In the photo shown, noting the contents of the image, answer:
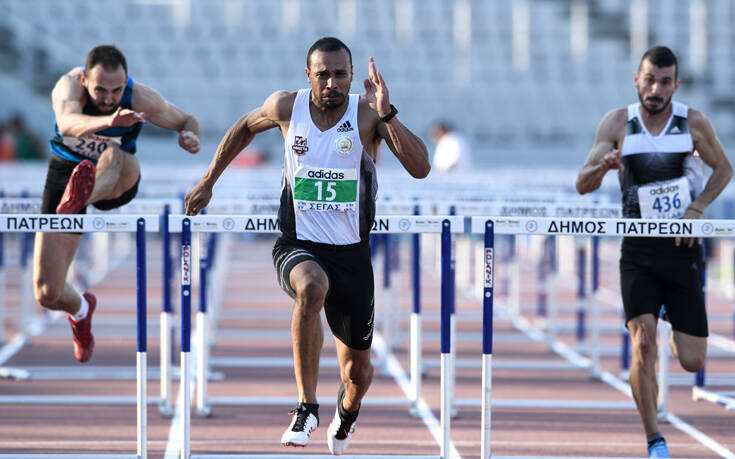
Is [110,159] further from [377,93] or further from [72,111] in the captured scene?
[377,93]

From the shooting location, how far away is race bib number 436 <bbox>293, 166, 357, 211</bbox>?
4332 mm

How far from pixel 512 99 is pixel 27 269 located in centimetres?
1411

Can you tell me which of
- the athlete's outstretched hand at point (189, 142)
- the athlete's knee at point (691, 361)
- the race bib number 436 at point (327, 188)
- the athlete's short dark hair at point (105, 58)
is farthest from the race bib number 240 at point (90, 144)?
the athlete's knee at point (691, 361)

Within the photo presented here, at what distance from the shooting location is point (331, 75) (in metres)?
4.21

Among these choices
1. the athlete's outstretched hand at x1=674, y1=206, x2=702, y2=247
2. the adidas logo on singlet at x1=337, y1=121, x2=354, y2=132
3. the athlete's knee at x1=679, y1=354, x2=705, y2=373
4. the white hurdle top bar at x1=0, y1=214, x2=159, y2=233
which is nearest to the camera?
the adidas logo on singlet at x1=337, y1=121, x2=354, y2=132

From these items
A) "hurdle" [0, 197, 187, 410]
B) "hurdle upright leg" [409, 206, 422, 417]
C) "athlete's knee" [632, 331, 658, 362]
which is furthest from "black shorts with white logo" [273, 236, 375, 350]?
"hurdle upright leg" [409, 206, 422, 417]

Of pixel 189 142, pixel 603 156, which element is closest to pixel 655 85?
pixel 603 156

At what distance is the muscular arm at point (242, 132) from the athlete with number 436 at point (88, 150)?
2.41 ft

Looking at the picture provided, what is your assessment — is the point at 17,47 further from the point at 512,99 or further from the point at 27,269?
the point at 27,269

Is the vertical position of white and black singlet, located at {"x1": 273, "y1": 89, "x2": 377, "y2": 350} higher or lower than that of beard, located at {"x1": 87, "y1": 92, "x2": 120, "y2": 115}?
lower

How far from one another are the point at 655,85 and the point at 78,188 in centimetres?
279

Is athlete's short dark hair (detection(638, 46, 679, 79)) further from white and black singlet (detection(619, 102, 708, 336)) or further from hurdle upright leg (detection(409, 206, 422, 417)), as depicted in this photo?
hurdle upright leg (detection(409, 206, 422, 417))

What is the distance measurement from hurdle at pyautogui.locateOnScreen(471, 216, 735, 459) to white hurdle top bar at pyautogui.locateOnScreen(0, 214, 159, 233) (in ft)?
4.67

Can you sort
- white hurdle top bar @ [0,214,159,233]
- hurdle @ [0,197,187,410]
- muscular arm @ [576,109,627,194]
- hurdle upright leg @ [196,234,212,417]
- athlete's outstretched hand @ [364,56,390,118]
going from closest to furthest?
athlete's outstretched hand @ [364,56,390,118] < white hurdle top bar @ [0,214,159,233] < muscular arm @ [576,109,627,194] < hurdle @ [0,197,187,410] < hurdle upright leg @ [196,234,212,417]
